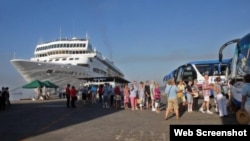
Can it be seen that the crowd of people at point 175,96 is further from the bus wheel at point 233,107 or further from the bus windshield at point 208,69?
the bus windshield at point 208,69

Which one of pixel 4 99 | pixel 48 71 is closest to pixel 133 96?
pixel 4 99

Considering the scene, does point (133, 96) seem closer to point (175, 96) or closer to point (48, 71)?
point (175, 96)

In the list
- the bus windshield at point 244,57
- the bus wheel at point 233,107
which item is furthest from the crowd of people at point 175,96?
the bus windshield at point 244,57

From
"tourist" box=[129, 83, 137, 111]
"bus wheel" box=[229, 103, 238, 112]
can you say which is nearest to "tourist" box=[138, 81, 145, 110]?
"tourist" box=[129, 83, 137, 111]

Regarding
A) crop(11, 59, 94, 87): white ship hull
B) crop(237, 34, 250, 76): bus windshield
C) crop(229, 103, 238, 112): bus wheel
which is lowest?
crop(229, 103, 238, 112): bus wheel

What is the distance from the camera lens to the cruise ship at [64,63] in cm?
5397

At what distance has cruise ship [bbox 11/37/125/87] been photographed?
5397 cm

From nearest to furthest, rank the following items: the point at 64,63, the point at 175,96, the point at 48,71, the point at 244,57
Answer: the point at 175,96 < the point at 244,57 < the point at 48,71 < the point at 64,63

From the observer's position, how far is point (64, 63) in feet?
187

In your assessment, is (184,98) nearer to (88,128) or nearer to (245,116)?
(88,128)

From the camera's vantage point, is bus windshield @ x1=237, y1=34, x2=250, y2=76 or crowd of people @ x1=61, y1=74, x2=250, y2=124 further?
bus windshield @ x1=237, y1=34, x2=250, y2=76

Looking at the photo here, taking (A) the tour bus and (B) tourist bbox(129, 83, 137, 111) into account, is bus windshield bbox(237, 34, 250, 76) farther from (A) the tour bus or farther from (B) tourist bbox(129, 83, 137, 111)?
(A) the tour bus

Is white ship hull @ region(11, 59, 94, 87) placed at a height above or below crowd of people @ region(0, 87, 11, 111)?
above

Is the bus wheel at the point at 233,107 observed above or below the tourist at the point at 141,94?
below
